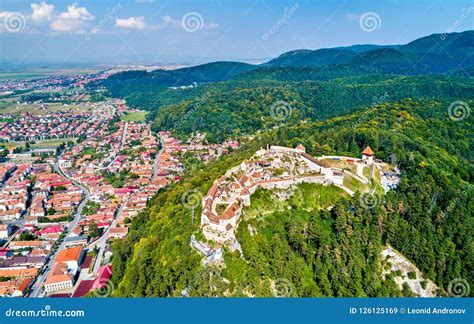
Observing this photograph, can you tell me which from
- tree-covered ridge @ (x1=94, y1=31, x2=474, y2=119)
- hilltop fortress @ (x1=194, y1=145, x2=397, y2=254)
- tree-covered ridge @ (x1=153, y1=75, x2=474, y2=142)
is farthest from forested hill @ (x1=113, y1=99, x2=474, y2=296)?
tree-covered ridge @ (x1=94, y1=31, x2=474, y2=119)

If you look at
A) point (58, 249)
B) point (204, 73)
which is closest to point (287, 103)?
point (58, 249)

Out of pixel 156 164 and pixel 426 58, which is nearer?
pixel 156 164

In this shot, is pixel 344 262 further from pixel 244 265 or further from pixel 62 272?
pixel 62 272

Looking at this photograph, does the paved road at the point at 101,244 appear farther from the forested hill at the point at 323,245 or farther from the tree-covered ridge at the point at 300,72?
the tree-covered ridge at the point at 300,72

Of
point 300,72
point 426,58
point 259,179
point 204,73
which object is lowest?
point 259,179


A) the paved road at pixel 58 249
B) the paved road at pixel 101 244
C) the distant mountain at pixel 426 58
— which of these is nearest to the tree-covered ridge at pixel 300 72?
the distant mountain at pixel 426 58

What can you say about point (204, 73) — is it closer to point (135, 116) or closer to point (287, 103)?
point (135, 116)

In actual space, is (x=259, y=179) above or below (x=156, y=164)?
above

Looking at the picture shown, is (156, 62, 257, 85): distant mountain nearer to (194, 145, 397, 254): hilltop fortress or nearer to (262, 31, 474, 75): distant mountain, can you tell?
(262, 31, 474, 75): distant mountain
